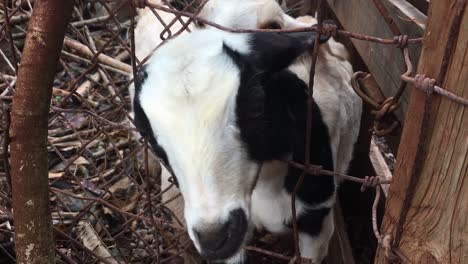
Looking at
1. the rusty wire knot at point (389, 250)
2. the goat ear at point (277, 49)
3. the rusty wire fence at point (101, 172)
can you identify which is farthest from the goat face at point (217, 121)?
the rusty wire knot at point (389, 250)

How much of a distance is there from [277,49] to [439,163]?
2.52 ft

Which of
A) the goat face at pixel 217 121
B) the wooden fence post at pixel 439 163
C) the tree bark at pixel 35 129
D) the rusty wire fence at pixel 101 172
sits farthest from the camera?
the rusty wire fence at pixel 101 172

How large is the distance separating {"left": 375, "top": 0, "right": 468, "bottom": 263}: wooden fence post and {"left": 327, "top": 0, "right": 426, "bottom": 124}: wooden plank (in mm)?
523

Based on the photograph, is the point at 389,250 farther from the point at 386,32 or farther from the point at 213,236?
the point at 386,32

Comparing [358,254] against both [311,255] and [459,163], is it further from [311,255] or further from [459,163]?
[459,163]

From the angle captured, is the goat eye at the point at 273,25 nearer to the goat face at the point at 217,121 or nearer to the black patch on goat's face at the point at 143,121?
the goat face at the point at 217,121

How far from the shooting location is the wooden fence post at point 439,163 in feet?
2.90

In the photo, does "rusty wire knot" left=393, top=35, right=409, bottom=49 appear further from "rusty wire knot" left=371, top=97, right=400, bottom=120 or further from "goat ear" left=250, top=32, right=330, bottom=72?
"goat ear" left=250, top=32, right=330, bottom=72

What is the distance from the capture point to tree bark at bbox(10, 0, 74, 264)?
53.2 inches

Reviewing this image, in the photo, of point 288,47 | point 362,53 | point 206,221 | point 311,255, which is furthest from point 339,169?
point 206,221

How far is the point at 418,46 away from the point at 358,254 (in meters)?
1.54

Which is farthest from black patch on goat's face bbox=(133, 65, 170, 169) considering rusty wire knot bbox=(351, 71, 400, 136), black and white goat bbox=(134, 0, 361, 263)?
rusty wire knot bbox=(351, 71, 400, 136)

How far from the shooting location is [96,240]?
2590 mm

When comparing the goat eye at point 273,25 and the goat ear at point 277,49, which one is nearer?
the goat ear at point 277,49
